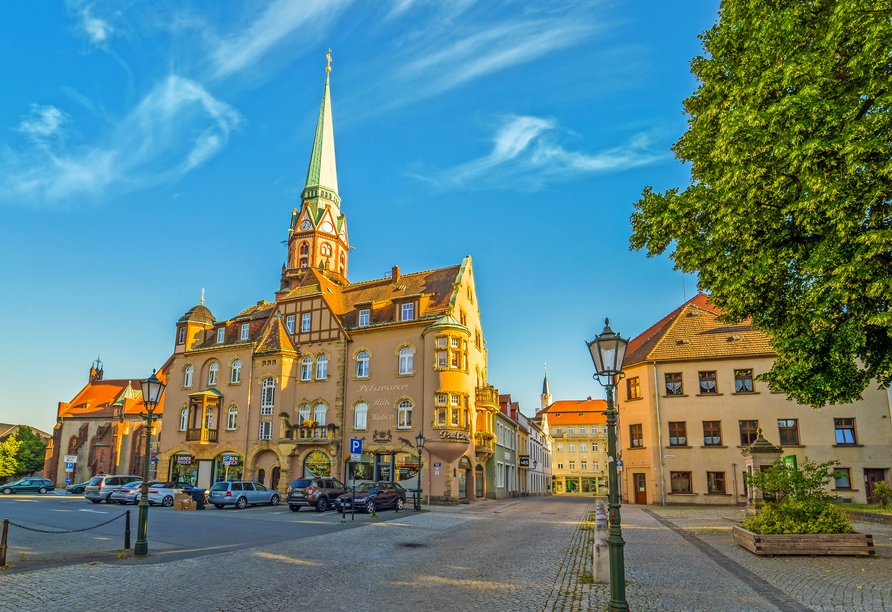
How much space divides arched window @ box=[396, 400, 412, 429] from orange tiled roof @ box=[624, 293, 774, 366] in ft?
48.6

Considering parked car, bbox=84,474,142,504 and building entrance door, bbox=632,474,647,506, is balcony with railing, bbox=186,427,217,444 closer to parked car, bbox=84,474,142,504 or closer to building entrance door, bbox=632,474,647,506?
parked car, bbox=84,474,142,504

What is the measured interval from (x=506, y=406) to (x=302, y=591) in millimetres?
47466

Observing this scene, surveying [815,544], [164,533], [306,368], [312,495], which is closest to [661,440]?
[312,495]

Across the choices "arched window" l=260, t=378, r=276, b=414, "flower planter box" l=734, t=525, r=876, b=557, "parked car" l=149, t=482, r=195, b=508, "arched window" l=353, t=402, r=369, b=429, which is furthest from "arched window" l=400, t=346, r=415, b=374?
"flower planter box" l=734, t=525, r=876, b=557

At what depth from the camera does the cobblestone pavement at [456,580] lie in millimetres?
9523

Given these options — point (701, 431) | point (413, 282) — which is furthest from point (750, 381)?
point (413, 282)

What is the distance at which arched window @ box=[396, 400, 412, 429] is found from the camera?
3819 cm

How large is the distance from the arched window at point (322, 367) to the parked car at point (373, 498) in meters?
13.0

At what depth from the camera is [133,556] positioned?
45.1 ft

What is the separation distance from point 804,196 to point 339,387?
107 feet

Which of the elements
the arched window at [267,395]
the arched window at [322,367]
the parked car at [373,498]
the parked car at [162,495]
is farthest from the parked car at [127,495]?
the parked car at [373,498]

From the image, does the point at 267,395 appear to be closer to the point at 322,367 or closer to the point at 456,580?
the point at 322,367

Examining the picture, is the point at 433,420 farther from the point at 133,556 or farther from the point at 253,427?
the point at 133,556

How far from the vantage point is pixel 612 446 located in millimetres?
9070
